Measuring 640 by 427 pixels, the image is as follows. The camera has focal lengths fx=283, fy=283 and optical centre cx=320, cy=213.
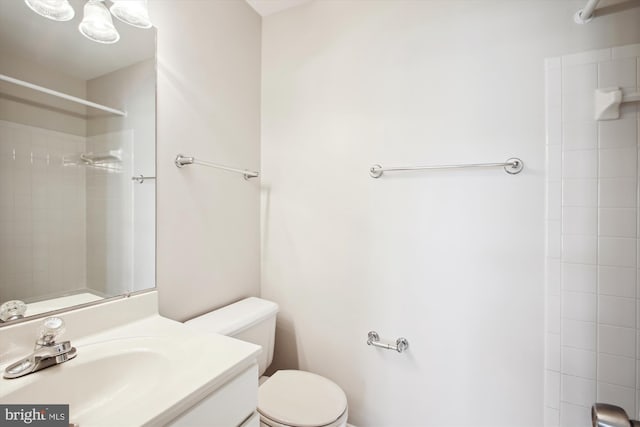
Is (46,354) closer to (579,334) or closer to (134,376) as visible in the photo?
(134,376)

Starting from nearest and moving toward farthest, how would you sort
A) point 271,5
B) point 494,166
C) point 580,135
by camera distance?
point 580,135 → point 494,166 → point 271,5

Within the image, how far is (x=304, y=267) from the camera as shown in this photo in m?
1.59

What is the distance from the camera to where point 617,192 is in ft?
3.35

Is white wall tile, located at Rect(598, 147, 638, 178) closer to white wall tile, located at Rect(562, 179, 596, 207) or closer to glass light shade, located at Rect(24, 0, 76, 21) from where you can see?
white wall tile, located at Rect(562, 179, 596, 207)

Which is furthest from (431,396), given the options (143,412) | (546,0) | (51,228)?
(546,0)

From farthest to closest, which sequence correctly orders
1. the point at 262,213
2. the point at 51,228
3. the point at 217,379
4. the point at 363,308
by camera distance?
the point at 262,213 → the point at 363,308 → the point at 51,228 → the point at 217,379

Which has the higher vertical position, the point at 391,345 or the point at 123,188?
the point at 123,188

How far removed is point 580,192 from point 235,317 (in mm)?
1495

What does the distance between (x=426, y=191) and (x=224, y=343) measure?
103 cm

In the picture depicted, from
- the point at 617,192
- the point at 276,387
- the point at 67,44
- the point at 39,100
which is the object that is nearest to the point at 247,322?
the point at 276,387

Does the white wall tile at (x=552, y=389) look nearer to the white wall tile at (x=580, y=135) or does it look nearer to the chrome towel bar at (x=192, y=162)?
the white wall tile at (x=580, y=135)

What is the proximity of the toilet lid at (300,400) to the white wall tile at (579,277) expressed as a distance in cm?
100

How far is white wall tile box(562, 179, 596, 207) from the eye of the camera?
105cm

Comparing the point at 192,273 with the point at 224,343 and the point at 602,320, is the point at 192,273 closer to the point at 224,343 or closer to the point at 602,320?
the point at 224,343
